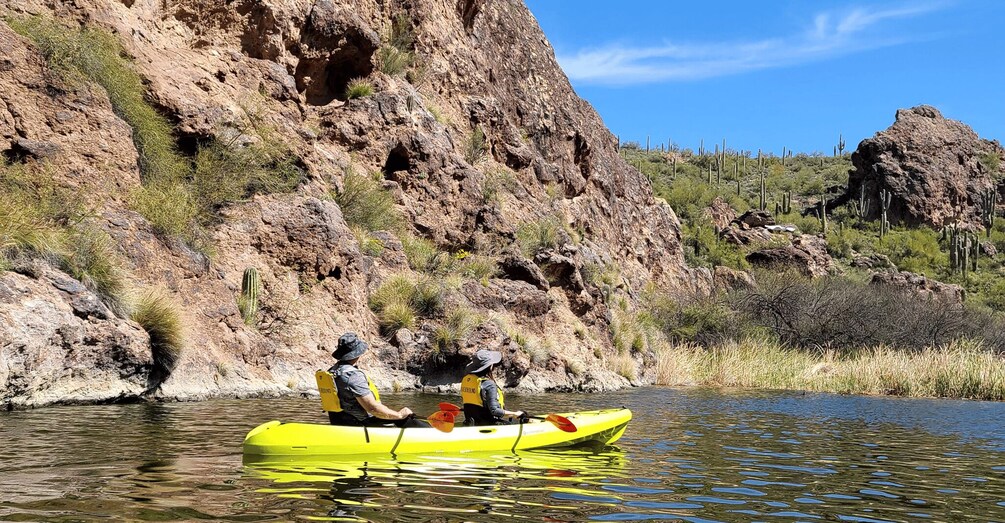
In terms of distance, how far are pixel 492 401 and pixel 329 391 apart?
1.89 meters

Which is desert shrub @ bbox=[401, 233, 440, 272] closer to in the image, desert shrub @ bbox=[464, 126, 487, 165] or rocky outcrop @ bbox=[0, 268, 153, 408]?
desert shrub @ bbox=[464, 126, 487, 165]

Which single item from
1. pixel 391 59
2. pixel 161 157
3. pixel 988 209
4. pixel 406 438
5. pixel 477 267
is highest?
pixel 988 209

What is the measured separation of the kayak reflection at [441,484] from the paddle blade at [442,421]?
12.7 inches

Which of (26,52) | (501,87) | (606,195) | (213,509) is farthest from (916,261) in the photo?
(213,509)

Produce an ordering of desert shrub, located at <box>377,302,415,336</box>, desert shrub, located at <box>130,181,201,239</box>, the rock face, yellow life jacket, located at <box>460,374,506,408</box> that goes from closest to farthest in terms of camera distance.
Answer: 1. yellow life jacket, located at <box>460,374,506,408</box>
2. desert shrub, located at <box>130,181,201,239</box>
3. desert shrub, located at <box>377,302,415,336</box>
4. the rock face

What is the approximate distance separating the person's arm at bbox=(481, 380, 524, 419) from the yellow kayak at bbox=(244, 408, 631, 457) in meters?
0.20

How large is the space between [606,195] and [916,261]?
22401mm

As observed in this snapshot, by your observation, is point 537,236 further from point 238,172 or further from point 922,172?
point 922,172

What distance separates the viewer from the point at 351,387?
8.85 meters

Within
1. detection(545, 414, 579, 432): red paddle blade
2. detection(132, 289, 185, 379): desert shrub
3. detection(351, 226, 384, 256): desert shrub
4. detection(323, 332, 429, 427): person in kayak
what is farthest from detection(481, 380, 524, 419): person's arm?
detection(351, 226, 384, 256): desert shrub

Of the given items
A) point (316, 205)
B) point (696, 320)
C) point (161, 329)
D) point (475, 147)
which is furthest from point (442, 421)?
point (696, 320)

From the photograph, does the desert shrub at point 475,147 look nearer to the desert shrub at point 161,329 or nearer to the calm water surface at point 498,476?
the desert shrub at point 161,329

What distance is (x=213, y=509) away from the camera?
584 centimetres

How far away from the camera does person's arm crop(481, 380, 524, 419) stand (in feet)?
32.5
